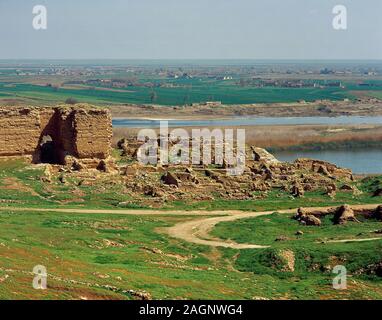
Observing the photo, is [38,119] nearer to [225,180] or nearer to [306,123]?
[225,180]

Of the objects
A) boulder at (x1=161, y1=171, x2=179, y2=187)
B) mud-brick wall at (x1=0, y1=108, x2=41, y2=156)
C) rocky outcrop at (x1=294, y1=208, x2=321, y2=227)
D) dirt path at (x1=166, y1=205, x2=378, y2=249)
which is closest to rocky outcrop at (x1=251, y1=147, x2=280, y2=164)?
boulder at (x1=161, y1=171, x2=179, y2=187)

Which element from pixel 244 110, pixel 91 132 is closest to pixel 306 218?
pixel 91 132

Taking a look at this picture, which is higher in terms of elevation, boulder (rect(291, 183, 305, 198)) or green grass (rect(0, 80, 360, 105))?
green grass (rect(0, 80, 360, 105))

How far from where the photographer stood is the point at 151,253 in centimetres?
2716

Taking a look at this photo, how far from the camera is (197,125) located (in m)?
100

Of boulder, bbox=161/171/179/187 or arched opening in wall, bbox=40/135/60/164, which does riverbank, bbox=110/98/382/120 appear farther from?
boulder, bbox=161/171/179/187

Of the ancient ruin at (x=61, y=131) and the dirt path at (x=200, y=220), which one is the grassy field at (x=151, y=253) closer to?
the dirt path at (x=200, y=220)

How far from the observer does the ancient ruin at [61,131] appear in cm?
3953

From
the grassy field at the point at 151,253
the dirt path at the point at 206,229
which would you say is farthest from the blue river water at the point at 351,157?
the dirt path at the point at 206,229

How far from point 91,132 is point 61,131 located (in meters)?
1.94

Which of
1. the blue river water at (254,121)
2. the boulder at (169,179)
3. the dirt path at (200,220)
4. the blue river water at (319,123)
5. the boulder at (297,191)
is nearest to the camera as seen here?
the dirt path at (200,220)

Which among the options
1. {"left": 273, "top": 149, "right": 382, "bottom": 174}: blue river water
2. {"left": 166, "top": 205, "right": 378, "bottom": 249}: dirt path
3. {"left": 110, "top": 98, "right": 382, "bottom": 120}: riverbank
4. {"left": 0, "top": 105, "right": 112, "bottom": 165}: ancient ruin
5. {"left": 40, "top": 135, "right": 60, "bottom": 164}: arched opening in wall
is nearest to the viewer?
{"left": 166, "top": 205, "right": 378, "bottom": 249}: dirt path

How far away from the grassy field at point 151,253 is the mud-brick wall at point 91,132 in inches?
100

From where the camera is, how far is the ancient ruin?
130 feet
